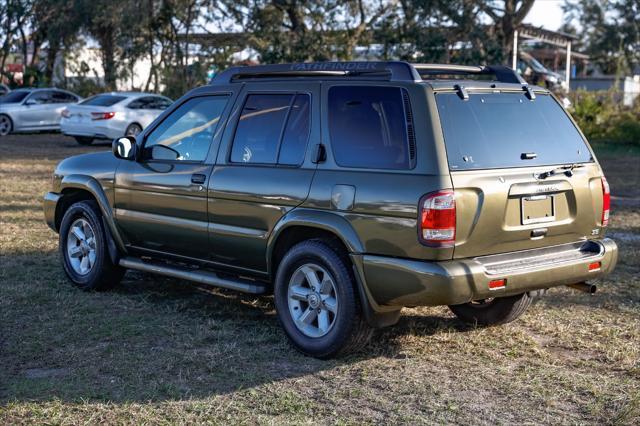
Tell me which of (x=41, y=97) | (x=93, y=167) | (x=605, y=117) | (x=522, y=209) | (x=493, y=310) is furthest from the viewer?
(x=41, y=97)

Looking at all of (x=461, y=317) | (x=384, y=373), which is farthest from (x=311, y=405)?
(x=461, y=317)

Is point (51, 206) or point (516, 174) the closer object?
point (516, 174)

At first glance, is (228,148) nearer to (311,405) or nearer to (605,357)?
(311,405)

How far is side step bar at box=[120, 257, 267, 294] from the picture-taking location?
6.43m

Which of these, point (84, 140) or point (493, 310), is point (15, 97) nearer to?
point (84, 140)

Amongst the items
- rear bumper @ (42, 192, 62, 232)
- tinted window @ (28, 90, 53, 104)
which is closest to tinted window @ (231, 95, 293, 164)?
rear bumper @ (42, 192, 62, 232)

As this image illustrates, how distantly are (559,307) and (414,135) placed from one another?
2739 millimetres

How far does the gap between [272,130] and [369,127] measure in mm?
886

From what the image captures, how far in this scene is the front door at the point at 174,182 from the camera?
6.76m

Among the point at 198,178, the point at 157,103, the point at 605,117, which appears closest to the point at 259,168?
the point at 198,178

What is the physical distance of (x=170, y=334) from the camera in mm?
6461

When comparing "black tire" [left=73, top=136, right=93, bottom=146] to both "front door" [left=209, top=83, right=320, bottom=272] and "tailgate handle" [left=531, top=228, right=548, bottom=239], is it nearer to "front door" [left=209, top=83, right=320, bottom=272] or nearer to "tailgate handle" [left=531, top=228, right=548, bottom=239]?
"front door" [left=209, top=83, right=320, bottom=272]

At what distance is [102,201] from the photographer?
7539mm

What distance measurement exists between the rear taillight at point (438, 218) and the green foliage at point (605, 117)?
20.6 m
